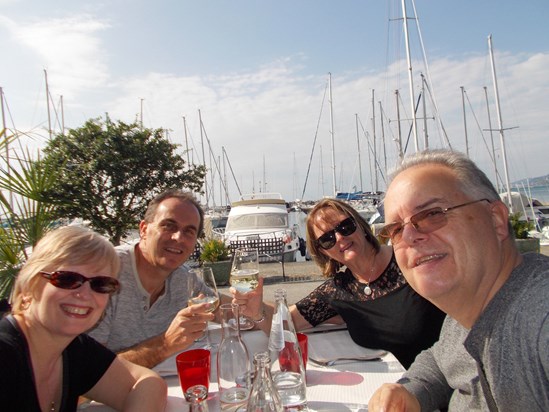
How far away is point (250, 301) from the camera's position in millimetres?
2348

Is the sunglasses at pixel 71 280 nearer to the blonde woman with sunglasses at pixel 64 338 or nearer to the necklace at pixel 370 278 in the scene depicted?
the blonde woman with sunglasses at pixel 64 338

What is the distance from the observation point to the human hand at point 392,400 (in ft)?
4.64

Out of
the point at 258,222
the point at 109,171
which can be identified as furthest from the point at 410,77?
the point at 109,171

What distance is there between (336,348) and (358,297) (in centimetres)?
49

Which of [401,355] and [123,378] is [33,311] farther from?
[401,355]

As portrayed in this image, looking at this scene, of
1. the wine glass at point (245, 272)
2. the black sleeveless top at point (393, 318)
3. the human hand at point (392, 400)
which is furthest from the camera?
the black sleeveless top at point (393, 318)

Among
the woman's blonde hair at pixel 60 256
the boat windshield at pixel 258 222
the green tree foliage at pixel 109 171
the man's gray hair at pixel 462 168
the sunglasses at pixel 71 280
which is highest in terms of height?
the green tree foliage at pixel 109 171

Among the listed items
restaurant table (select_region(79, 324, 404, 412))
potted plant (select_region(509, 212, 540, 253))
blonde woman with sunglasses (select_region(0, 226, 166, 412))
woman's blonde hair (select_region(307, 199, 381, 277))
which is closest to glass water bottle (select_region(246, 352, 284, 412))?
restaurant table (select_region(79, 324, 404, 412))

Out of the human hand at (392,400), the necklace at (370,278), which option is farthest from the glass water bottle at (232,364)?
the necklace at (370,278)

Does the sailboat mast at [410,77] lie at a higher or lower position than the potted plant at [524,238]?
higher

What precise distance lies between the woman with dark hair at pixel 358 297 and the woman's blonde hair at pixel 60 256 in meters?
0.87

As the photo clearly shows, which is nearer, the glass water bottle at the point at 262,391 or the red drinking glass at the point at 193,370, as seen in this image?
the glass water bottle at the point at 262,391

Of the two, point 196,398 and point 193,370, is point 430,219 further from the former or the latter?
point 193,370

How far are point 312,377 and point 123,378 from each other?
866 mm
